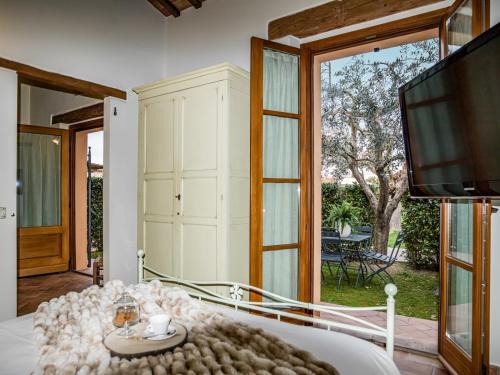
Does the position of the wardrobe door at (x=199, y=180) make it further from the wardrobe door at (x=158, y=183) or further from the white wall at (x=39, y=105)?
the white wall at (x=39, y=105)

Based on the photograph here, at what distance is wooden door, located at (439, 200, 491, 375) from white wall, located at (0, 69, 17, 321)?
10.6 feet

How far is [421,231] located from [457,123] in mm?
3908

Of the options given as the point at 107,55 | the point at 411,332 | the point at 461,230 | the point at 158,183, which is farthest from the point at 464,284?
the point at 107,55

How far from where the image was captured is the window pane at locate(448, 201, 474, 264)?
2.20m

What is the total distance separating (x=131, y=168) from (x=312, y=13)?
90.5 inches

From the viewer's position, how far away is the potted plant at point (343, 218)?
5.56 meters

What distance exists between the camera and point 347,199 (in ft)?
19.6

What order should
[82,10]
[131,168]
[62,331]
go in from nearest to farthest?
[62,331] < [82,10] < [131,168]

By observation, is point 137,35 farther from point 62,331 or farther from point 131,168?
point 62,331

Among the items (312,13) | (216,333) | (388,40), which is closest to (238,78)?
Result: (312,13)

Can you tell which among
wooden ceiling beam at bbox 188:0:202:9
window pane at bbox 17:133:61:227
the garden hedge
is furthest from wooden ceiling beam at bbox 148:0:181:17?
the garden hedge


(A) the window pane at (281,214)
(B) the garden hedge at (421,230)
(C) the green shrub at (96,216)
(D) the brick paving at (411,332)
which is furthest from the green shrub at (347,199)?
(C) the green shrub at (96,216)

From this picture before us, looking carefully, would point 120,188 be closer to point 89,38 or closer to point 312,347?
point 89,38

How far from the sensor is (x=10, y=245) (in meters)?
2.78
